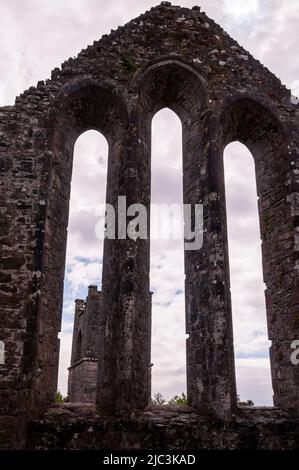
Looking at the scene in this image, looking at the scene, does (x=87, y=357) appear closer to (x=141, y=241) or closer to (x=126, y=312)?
(x=141, y=241)

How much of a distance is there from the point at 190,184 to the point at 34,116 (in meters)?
2.42

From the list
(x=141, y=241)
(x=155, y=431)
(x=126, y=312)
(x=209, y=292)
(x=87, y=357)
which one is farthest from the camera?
(x=87, y=357)

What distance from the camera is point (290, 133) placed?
7305 millimetres

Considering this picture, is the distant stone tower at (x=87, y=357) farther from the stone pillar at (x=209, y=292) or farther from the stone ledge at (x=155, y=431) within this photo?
the stone ledge at (x=155, y=431)

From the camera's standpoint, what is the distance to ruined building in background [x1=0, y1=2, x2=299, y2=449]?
5211mm

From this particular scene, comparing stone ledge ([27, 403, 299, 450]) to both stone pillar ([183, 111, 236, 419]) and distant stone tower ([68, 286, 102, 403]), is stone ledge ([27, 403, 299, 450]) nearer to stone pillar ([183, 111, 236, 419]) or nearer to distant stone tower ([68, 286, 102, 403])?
stone pillar ([183, 111, 236, 419])

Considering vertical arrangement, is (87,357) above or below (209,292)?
above

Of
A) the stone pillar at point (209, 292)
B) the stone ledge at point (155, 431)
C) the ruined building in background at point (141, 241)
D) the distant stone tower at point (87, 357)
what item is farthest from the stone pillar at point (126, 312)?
the distant stone tower at point (87, 357)

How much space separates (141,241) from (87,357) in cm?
981

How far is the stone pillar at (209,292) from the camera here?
547 cm

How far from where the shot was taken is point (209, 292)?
5.87m

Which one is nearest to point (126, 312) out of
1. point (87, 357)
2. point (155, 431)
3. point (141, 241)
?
point (141, 241)

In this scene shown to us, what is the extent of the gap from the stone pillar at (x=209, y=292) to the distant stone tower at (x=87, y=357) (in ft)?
25.4

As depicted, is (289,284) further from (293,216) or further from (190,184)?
(190,184)
